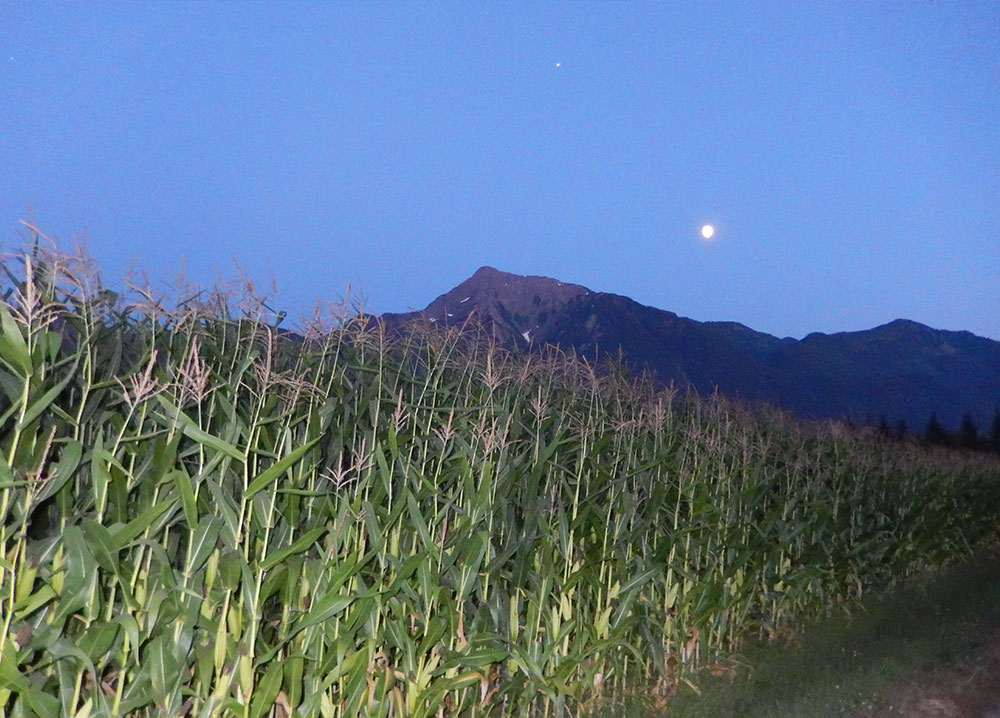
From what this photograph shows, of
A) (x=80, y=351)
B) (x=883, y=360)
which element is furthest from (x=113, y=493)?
(x=883, y=360)

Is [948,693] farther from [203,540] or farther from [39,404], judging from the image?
[39,404]

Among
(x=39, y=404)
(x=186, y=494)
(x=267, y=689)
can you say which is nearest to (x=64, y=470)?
(x=39, y=404)

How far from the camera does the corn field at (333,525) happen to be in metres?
2.72

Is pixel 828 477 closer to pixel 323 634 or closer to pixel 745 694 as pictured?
pixel 745 694

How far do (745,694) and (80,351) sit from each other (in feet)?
15.4

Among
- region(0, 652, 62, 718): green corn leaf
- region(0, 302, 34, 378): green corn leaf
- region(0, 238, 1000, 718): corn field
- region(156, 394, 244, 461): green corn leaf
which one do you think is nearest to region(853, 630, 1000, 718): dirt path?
region(0, 238, 1000, 718): corn field

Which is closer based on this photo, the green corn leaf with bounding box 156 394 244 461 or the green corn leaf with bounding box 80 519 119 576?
the green corn leaf with bounding box 80 519 119 576

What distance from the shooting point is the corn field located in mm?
2721

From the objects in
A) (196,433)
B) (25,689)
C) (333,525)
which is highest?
(196,433)

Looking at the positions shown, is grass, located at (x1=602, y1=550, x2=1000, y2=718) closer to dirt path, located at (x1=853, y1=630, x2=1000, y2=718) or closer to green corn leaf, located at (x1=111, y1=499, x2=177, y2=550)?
dirt path, located at (x1=853, y1=630, x2=1000, y2=718)

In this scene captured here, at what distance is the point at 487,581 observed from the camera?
14.1 ft

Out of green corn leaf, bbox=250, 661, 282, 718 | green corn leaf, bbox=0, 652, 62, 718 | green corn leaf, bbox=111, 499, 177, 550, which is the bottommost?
green corn leaf, bbox=250, 661, 282, 718

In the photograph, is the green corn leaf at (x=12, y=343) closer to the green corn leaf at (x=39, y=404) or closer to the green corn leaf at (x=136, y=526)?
the green corn leaf at (x=39, y=404)

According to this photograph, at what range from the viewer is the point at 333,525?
141 inches
